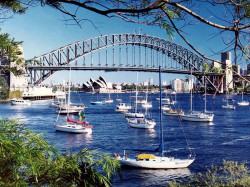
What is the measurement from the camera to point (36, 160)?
386 cm

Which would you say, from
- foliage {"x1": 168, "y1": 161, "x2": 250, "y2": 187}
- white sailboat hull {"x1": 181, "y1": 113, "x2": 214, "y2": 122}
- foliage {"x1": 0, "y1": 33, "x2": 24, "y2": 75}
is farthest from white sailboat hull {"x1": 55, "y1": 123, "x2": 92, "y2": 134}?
foliage {"x1": 0, "y1": 33, "x2": 24, "y2": 75}

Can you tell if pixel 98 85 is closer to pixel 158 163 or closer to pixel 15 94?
pixel 15 94

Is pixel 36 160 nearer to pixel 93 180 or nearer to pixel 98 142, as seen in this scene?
pixel 93 180

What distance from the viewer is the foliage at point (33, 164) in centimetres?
362

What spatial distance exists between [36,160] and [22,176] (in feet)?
0.79

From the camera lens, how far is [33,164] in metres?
3.59

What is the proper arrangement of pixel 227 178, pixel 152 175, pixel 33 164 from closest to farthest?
pixel 33 164 < pixel 227 178 < pixel 152 175

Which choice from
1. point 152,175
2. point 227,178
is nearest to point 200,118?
point 152,175

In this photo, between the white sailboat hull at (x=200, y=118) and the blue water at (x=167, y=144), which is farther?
the white sailboat hull at (x=200, y=118)

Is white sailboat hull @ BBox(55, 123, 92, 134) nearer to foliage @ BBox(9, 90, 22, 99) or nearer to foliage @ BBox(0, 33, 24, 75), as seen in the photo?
foliage @ BBox(0, 33, 24, 75)

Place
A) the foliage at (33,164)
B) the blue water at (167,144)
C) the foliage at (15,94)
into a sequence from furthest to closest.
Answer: the foliage at (15,94) < the blue water at (167,144) < the foliage at (33,164)

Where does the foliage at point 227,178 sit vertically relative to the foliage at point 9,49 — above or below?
below

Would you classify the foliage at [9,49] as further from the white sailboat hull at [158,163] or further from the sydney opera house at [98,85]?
the sydney opera house at [98,85]

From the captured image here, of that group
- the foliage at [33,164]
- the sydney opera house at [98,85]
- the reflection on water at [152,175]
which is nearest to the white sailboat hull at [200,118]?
the reflection on water at [152,175]
